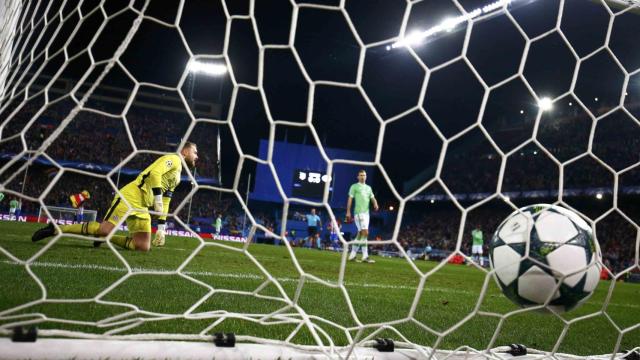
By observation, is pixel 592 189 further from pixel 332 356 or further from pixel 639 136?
pixel 332 356

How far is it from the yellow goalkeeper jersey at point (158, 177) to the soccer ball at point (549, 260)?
12.4ft

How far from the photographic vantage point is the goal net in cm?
233

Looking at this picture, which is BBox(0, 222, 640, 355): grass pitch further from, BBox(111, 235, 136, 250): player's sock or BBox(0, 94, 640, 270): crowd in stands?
BBox(0, 94, 640, 270): crowd in stands

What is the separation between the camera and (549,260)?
1956 mm

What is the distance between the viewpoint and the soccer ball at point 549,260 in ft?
6.39

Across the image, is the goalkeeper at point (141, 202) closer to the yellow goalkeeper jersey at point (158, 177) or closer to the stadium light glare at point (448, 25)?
the yellow goalkeeper jersey at point (158, 177)

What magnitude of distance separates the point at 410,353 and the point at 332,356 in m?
0.31

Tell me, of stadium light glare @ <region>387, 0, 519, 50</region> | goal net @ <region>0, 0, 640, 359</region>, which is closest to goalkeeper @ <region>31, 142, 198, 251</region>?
goal net @ <region>0, 0, 640, 359</region>

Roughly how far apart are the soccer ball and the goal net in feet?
0.70

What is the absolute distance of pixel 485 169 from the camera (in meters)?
25.6

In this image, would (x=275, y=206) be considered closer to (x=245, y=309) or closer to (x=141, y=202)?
(x=141, y=202)

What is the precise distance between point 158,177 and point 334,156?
69.0 ft

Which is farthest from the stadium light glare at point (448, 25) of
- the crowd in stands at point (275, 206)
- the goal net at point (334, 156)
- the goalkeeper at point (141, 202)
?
the crowd in stands at point (275, 206)

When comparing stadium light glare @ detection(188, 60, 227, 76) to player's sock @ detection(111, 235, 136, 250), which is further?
stadium light glare @ detection(188, 60, 227, 76)
